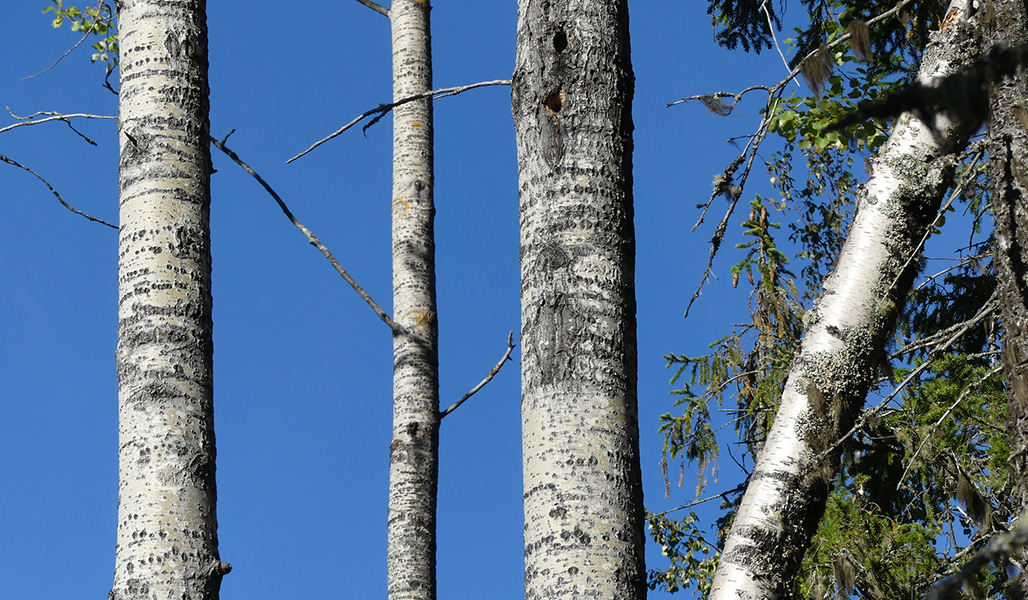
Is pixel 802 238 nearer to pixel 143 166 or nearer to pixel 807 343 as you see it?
pixel 807 343

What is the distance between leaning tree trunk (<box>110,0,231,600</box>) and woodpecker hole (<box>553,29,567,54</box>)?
1614 millimetres

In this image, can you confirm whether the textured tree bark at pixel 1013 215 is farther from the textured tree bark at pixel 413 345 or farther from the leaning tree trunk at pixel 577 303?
the textured tree bark at pixel 413 345

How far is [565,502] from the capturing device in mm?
2826

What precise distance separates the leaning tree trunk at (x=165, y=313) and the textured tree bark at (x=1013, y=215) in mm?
3142

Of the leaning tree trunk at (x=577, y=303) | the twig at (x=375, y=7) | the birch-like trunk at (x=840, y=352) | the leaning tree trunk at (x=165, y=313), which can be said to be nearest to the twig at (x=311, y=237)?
the leaning tree trunk at (x=165, y=313)

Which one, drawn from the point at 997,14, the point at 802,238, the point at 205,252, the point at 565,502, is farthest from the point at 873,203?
the point at 802,238

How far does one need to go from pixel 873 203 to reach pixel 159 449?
9.90 feet

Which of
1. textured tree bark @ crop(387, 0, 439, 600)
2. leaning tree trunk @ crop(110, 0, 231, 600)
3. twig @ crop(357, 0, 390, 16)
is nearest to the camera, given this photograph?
leaning tree trunk @ crop(110, 0, 231, 600)

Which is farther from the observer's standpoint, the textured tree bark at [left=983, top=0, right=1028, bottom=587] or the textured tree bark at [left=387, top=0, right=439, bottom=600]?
the textured tree bark at [left=387, top=0, right=439, bottom=600]

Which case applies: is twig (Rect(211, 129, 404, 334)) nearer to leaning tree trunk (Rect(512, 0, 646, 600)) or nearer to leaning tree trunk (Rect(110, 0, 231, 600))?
leaning tree trunk (Rect(110, 0, 231, 600))

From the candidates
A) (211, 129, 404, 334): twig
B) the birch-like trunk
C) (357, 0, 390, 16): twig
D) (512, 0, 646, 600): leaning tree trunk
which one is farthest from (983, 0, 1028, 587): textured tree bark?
(357, 0, 390, 16): twig

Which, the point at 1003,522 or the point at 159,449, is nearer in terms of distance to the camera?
the point at 159,449

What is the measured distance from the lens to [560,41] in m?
3.27

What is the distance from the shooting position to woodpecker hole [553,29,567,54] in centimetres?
326
